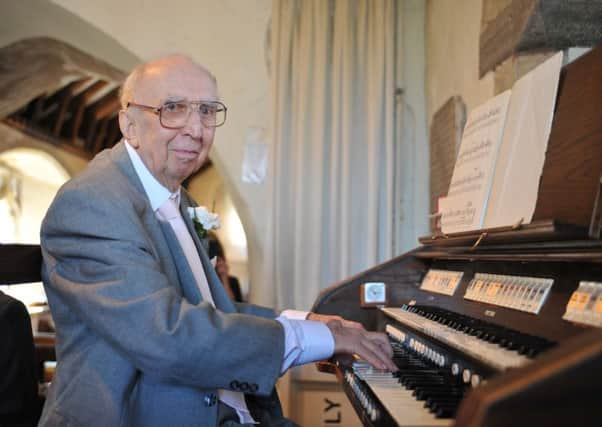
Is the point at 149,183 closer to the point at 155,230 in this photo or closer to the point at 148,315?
the point at 155,230

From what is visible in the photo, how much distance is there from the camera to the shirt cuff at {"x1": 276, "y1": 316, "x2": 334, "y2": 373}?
52.2 inches

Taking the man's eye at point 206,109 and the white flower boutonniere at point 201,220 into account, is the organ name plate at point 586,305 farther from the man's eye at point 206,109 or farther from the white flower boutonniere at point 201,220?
the white flower boutonniere at point 201,220

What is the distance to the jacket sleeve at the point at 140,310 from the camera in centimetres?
120

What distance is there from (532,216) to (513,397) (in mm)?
978

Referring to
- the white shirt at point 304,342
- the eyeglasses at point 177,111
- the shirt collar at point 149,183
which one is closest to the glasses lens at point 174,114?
the eyeglasses at point 177,111

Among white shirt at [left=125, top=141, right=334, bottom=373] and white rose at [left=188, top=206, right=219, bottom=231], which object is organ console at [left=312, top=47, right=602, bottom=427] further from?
white rose at [left=188, top=206, right=219, bottom=231]

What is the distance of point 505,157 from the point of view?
1770mm

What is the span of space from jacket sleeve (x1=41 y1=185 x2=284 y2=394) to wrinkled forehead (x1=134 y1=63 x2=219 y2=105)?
415 millimetres

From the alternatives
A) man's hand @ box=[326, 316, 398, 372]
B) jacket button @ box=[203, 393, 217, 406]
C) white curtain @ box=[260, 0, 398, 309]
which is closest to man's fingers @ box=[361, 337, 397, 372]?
man's hand @ box=[326, 316, 398, 372]

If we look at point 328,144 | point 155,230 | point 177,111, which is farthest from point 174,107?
point 328,144

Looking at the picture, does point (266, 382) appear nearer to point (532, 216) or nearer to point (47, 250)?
point (47, 250)

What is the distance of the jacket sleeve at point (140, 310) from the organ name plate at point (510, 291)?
21.8 inches

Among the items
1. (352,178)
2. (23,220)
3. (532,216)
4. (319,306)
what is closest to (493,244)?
(532,216)

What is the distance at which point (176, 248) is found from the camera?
61.5 inches
